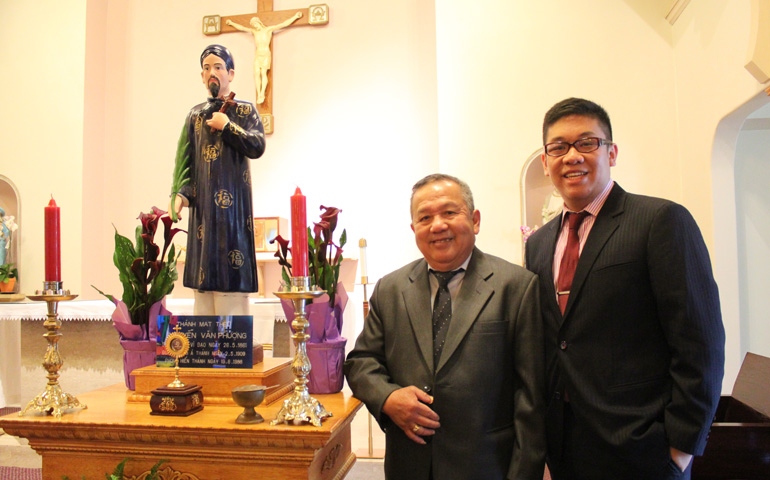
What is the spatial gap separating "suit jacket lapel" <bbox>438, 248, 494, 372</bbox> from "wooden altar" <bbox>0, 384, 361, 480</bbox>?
0.42 m

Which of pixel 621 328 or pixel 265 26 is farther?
pixel 265 26

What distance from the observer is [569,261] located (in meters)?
1.70

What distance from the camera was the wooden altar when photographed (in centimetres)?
156

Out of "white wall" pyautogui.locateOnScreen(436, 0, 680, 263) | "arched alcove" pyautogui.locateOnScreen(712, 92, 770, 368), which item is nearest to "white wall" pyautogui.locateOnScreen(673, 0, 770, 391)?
"arched alcove" pyautogui.locateOnScreen(712, 92, 770, 368)

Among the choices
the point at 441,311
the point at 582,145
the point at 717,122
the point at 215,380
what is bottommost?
the point at 215,380

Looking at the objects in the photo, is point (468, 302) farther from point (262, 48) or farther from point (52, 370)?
point (262, 48)

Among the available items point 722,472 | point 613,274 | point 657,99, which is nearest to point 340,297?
point 613,274

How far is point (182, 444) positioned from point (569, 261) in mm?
1318

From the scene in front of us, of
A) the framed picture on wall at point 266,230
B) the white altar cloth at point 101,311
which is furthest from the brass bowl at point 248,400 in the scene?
the framed picture on wall at point 266,230

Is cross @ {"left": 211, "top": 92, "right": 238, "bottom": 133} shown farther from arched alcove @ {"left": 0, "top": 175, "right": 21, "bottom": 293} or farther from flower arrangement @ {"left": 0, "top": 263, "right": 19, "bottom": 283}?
arched alcove @ {"left": 0, "top": 175, "right": 21, "bottom": 293}

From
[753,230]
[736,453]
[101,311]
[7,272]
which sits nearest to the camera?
[736,453]

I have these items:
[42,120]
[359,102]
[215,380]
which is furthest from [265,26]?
[215,380]

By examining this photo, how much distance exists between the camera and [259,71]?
630 cm

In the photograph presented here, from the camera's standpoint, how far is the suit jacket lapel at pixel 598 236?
160cm
